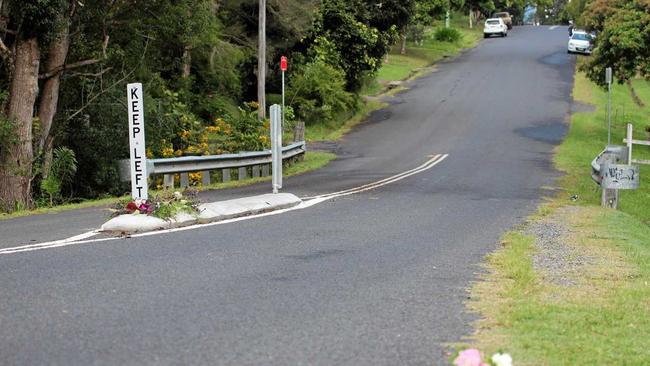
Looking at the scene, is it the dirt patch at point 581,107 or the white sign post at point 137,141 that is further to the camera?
the dirt patch at point 581,107

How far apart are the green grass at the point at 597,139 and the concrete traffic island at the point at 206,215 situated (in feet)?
25.5

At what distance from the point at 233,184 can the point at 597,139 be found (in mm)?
19975

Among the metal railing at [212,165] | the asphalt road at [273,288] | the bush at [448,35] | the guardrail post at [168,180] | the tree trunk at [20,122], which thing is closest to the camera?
the asphalt road at [273,288]

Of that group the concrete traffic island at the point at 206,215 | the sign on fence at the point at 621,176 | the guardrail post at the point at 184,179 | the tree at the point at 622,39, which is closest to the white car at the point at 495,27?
the tree at the point at 622,39

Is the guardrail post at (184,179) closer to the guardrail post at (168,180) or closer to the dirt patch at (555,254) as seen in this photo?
the guardrail post at (168,180)

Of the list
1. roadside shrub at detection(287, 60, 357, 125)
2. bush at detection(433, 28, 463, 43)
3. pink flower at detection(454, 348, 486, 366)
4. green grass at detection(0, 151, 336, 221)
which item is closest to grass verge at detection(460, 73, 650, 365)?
pink flower at detection(454, 348, 486, 366)

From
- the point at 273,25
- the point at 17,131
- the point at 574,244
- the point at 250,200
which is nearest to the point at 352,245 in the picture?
the point at 574,244

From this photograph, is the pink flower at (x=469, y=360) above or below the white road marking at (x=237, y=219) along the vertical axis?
above

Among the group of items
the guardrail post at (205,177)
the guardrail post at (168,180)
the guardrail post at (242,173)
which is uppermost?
the guardrail post at (168,180)

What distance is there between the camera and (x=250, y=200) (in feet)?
52.5

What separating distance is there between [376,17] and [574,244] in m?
31.4

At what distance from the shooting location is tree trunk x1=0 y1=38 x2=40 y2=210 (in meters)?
20.9

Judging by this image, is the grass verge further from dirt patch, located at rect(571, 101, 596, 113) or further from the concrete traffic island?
dirt patch, located at rect(571, 101, 596, 113)

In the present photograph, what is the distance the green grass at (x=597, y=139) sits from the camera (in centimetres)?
2338
